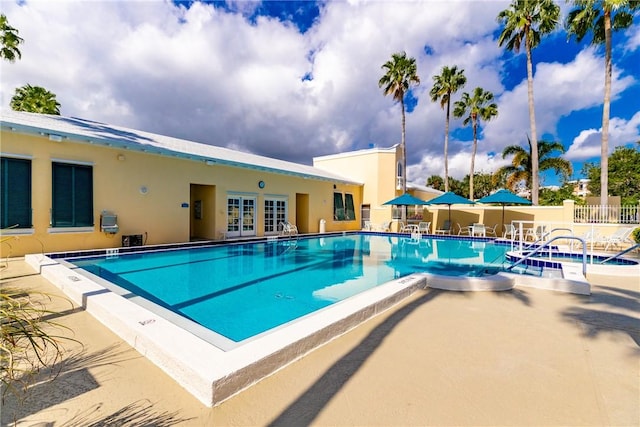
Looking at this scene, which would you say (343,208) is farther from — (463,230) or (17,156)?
(17,156)

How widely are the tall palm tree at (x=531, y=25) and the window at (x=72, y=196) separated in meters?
23.0

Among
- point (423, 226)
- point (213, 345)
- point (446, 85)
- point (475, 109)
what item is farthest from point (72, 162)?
point (475, 109)

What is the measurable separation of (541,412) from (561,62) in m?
24.1

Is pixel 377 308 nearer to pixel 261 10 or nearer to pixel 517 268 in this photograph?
pixel 517 268

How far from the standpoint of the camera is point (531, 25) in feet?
59.7

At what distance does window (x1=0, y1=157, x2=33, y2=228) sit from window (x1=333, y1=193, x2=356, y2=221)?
54.8 ft

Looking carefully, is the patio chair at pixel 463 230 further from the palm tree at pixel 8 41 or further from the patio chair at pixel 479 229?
the palm tree at pixel 8 41

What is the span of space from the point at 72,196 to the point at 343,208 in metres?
16.6

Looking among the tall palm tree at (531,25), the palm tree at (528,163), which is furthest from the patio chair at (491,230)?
the palm tree at (528,163)

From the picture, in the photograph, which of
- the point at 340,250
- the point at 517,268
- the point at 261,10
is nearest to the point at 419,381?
the point at 517,268

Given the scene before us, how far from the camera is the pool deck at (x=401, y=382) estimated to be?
7.21 feet

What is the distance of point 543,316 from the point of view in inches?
182

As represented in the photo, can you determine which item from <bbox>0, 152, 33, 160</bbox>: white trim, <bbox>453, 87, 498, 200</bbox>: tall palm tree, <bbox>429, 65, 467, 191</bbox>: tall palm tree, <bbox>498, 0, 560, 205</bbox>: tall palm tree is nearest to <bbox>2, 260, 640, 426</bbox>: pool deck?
<bbox>0, 152, 33, 160</bbox>: white trim

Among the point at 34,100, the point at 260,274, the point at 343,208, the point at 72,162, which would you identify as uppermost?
the point at 34,100
